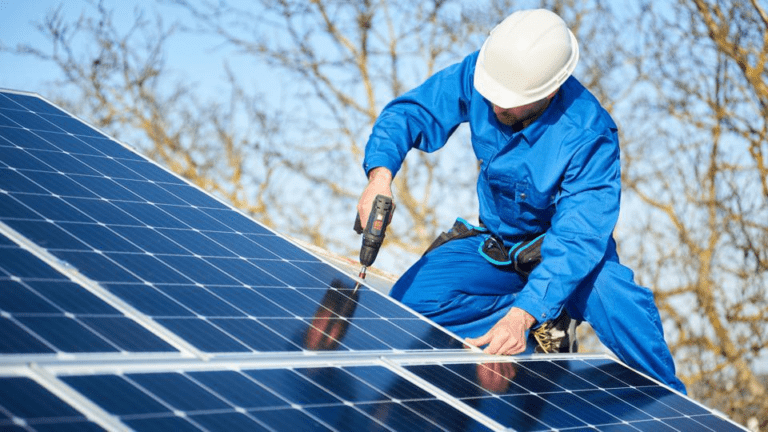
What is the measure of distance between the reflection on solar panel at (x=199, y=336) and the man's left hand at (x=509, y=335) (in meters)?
0.10

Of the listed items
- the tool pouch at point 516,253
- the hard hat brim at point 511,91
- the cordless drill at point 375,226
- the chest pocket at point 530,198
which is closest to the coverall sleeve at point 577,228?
the chest pocket at point 530,198

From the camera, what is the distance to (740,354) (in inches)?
584

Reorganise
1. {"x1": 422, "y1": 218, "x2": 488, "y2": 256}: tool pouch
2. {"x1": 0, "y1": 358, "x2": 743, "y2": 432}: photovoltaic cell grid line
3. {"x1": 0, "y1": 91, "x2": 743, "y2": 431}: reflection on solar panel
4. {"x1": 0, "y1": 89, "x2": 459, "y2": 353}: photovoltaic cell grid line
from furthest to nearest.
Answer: {"x1": 422, "y1": 218, "x2": 488, "y2": 256}: tool pouch
{"x1": 0, "y1": 89, "x2": 459, "y2": 353}: photovoltaic cell grid line
{"x1": 0, "y1": 91, "x2": 743, "y2": 431}: reflection on solar panel
{"x1": 0, "y1": 358, "x2": 743, "y2": 432}: photovoltaic cell grid line

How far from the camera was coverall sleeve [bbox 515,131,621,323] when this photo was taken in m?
4.77

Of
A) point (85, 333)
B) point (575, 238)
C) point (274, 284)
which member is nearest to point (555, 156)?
point (575, 238)

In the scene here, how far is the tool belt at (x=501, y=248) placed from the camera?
5.62 meters

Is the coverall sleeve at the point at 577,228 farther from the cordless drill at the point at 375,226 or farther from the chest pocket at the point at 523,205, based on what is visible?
the cordless drill at the point at 375,226

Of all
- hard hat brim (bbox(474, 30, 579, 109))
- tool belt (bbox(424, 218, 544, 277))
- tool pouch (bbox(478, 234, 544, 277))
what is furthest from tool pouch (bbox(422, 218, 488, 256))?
hard hat brim (bbox(474, 30, 579, 109))

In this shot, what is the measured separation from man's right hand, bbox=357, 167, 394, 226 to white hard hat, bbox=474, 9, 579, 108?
72 centimetres

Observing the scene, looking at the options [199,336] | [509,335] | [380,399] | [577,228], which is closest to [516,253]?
[577,228]

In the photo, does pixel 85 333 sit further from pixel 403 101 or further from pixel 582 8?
pixel 582 8

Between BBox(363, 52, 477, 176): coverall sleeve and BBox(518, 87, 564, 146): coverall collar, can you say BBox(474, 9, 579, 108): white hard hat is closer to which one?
BBox(518, 87, 564, 146): coverall collar

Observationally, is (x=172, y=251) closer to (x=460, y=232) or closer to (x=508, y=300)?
(x=460, y=232)

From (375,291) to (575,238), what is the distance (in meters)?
1.08
